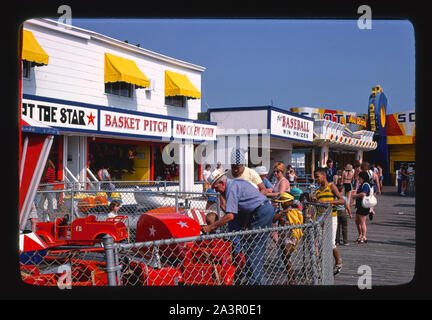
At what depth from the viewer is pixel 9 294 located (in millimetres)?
2041

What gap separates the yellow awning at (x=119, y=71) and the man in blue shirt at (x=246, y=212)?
11.1 meters

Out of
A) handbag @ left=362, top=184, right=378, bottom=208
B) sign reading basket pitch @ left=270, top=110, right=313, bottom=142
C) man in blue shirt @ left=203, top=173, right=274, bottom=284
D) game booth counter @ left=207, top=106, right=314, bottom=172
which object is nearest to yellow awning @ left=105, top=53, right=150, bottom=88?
game booth counter @ left=207, top=106, right=314, bottom=172

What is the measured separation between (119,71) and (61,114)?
3.91m

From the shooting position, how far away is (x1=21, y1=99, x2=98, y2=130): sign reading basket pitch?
403 inches

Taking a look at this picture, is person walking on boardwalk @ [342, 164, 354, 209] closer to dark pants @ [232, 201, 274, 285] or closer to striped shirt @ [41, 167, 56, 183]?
dark pants @ [232, 201, 274, 285]

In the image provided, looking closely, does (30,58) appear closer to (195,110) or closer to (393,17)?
(195,110)

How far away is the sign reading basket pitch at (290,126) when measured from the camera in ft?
66.7

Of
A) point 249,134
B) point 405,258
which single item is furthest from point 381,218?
point 249,134

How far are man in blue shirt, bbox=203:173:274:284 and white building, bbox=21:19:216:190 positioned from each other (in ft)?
24.1

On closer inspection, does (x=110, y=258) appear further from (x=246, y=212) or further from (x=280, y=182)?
(x=280, y=182)

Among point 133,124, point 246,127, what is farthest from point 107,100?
point 246,127

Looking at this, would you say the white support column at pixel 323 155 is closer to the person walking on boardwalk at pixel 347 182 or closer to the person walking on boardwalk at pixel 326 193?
the person walking on boardwalk at pixel 347 182

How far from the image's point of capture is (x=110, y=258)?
205 cm

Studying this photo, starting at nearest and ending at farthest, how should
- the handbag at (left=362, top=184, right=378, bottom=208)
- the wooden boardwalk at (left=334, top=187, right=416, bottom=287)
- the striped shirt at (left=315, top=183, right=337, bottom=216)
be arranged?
1. the wooden boardwalk at (left=334, top=187, right=416, bottom=287)
2. the striped shirt at (left=315, top=183, right=337, bottom=216)
3. the handbag at (left=362, top=184, right=378, bottom=208)
